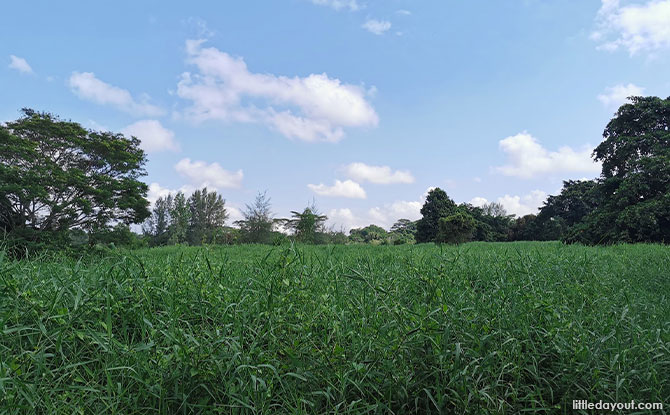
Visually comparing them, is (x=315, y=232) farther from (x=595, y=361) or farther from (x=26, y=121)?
(x=595, y=361)

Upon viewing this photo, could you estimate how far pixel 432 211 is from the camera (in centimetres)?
2558

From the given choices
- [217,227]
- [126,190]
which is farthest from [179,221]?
[126,190]

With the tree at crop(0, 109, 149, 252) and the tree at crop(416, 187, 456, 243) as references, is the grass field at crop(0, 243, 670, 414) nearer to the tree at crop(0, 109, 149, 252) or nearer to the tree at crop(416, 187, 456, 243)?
the tree at crop(0, 109, 149, 252)

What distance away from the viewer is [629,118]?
1603 cm

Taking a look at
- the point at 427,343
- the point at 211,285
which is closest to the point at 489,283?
the point at 427,343

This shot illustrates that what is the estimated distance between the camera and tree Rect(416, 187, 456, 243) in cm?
2495

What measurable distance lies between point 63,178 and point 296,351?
48.1 feet

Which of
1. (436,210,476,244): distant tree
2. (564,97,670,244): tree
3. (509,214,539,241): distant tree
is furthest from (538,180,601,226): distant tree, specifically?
(436,210,476,244): distant tree

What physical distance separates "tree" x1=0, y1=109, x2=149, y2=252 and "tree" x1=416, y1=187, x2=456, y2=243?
58.6ft

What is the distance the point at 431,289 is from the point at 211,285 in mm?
1527

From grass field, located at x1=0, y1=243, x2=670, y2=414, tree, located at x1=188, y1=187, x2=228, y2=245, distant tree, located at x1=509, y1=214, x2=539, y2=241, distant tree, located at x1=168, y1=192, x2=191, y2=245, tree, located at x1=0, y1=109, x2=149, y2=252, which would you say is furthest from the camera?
tree, located at x1=188, y1=187, x2=228, y2=245

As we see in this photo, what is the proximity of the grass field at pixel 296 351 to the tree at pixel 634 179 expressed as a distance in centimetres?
1218

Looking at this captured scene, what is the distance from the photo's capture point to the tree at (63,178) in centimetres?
1214

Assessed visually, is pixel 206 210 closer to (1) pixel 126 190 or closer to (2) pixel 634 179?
(1) pixel 126 190
